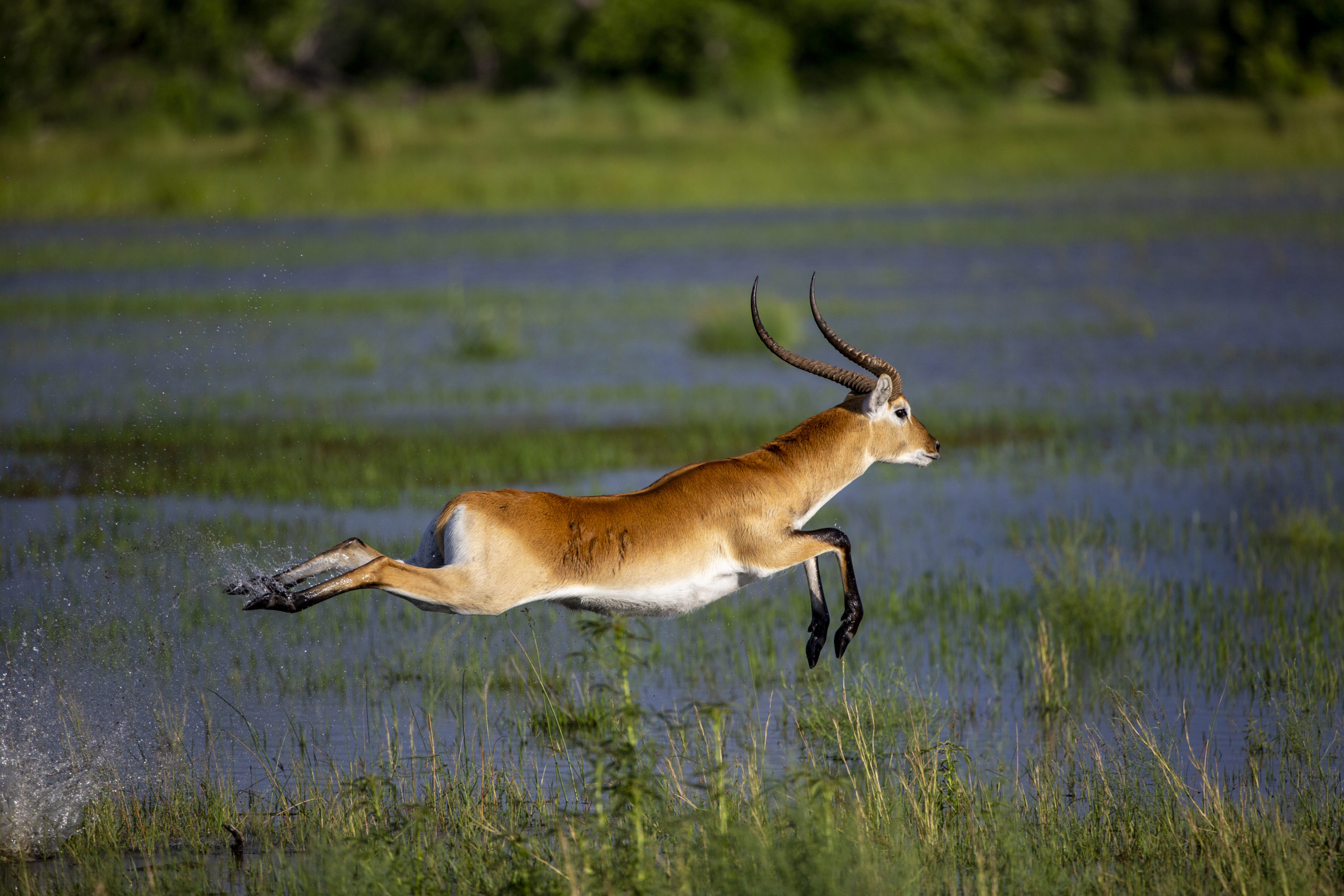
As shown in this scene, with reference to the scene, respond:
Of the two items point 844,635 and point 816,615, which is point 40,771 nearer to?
point 816,615

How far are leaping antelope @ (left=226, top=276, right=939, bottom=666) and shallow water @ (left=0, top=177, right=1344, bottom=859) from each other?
40 centimetres

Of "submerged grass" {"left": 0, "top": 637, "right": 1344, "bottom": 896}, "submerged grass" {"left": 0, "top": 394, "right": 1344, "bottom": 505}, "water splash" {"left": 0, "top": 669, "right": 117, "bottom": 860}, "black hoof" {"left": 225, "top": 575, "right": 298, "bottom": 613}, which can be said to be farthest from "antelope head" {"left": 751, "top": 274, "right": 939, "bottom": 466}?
"submerged grass" {"left": 0, "top": 394, "right": 1344, "bottom": 505}

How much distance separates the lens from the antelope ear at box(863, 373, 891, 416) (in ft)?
20.7

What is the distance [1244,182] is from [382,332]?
2146cm

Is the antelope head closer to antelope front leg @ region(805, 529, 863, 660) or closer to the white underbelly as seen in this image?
antelope front leg @ region(805, 529, 863, 660)

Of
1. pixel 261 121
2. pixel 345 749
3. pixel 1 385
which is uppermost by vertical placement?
pixel 261 121

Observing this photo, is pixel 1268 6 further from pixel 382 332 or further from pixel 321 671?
pixel 321 671

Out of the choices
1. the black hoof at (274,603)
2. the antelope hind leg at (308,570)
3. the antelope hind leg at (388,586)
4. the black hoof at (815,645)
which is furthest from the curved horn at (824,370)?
the black hoof at (274,603)

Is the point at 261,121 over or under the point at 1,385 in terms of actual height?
over

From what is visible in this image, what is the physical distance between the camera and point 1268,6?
4541cm

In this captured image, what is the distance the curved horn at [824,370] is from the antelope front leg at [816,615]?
0.71 m

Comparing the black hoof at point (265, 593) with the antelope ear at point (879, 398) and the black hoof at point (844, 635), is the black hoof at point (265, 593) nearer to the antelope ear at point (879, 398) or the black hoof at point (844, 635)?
the black hoof at point (844, 635)

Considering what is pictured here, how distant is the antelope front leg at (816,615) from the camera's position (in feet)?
19.6

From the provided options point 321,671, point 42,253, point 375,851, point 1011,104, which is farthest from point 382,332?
point 1011,104
